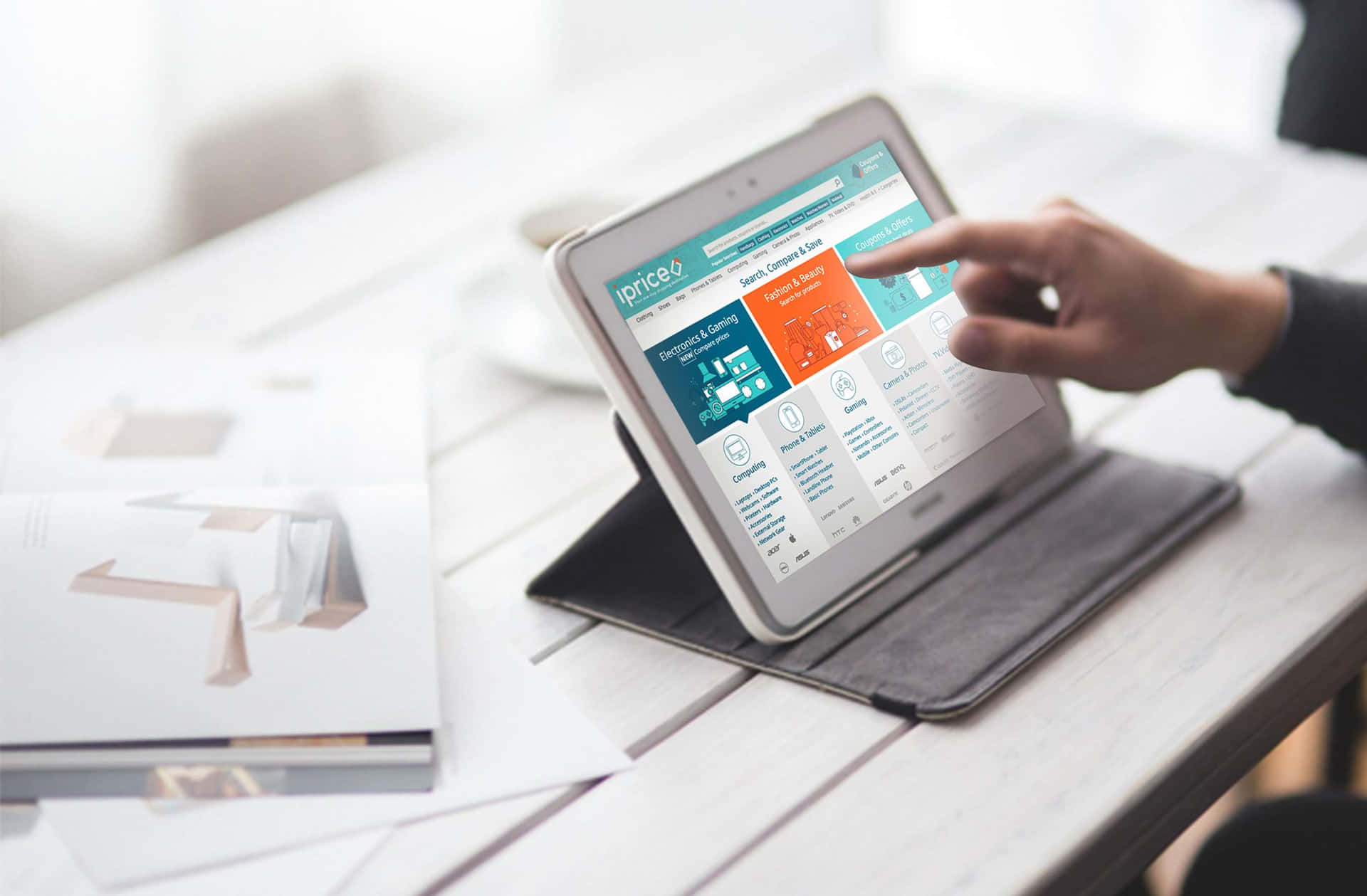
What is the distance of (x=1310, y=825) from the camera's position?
2.74ft

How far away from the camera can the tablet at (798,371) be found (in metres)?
0.67

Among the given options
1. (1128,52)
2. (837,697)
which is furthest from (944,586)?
(1128,52)

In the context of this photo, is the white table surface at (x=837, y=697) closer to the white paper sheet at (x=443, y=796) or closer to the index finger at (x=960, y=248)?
the white paper sheet at (x=443, y=796)

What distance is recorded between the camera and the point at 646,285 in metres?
0.68

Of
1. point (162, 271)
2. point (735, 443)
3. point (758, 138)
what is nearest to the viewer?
point (735, 443)

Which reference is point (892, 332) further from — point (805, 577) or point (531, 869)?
point (531, 869)

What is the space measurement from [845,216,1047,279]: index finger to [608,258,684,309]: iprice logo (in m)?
0.09

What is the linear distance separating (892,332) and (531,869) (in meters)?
0.34

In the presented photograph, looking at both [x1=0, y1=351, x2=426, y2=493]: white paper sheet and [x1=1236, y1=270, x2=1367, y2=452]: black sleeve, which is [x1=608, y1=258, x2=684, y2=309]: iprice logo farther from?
[x1=1236, y1=270, x2=1367, y2=452]: black sleeve

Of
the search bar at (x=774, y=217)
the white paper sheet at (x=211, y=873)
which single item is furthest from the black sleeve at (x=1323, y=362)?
the white paper sheet at (x=211, y=873)

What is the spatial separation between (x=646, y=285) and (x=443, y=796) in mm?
268

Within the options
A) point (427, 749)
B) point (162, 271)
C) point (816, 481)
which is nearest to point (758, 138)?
point (162, 271)

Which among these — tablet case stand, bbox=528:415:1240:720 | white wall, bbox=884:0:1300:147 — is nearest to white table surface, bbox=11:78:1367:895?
tablet case stand, bbox=528:415:1240:720

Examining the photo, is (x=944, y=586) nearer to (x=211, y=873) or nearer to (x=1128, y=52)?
(x=211, y=873)
